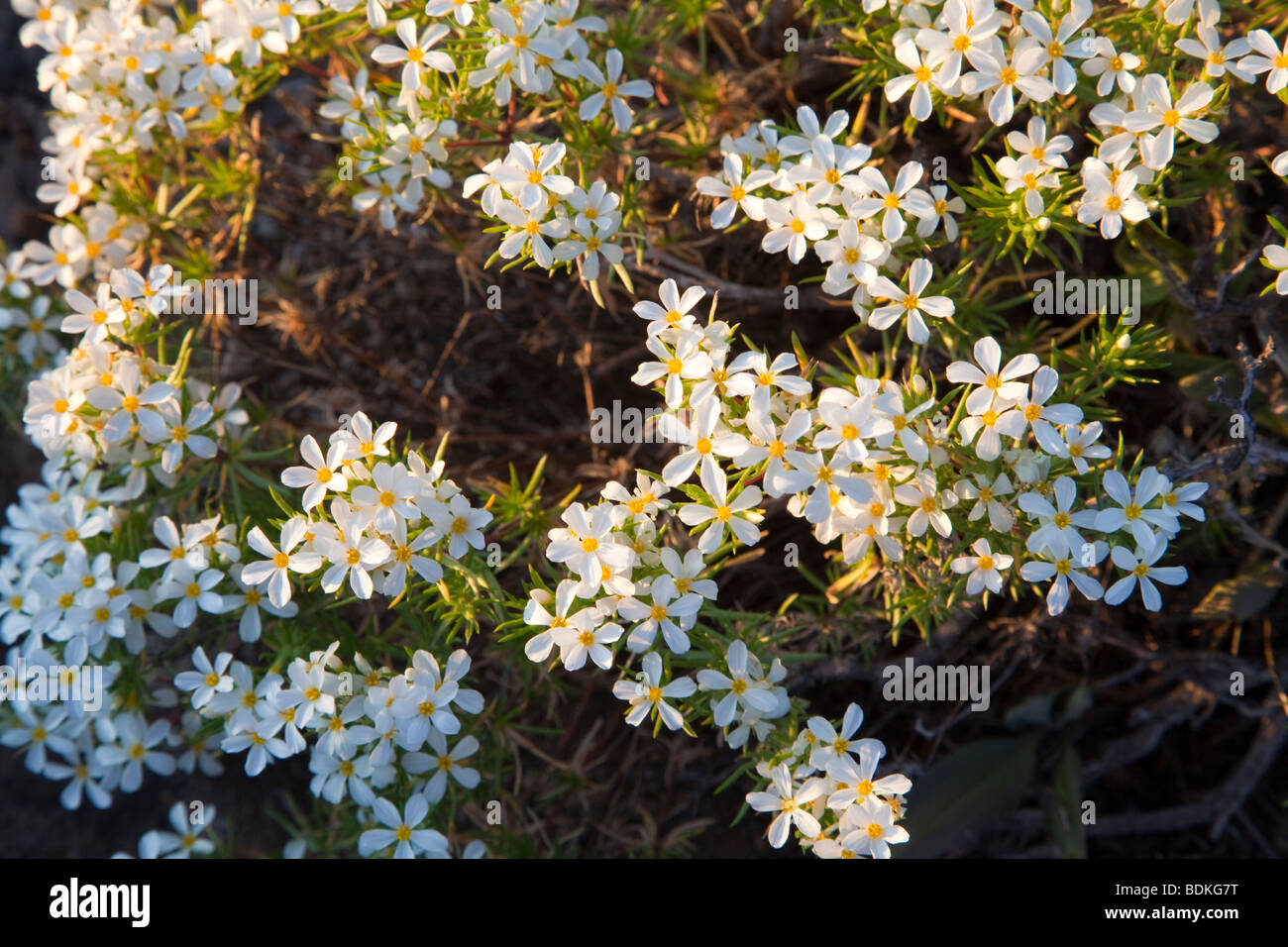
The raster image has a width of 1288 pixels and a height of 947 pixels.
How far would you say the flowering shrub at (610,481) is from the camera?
2277 millimetres

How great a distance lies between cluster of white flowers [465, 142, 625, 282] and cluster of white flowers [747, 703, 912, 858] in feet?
4.28

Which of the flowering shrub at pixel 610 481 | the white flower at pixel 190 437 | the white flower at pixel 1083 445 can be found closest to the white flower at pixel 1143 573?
the flowering shrub at pixel 610 481

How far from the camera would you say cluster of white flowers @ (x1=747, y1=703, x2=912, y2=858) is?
234 centimetres

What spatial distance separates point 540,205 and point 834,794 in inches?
61.5

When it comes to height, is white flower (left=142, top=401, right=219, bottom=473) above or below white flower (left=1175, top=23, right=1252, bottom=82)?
below

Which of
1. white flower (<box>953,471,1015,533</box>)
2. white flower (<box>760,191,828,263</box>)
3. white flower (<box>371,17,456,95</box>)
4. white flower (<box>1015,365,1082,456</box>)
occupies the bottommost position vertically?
white flower (<box>953,471,1015,533</box>)

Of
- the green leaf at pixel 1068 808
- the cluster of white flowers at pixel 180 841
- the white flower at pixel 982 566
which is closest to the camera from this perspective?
the white flower at pixel 982 566

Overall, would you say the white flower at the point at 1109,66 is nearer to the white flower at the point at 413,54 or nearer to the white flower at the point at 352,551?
the white flower at the point at 413,54

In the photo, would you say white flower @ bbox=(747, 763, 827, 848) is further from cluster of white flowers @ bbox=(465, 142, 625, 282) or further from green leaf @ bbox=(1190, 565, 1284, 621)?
green leaf @ bbox=(1190, 565, 1284, 621)

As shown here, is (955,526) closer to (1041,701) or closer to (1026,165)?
(1026,165)

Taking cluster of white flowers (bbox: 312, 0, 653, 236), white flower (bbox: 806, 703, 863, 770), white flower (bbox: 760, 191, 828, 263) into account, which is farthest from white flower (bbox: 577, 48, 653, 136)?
white flower (bbox: 806, 703, 863, 770)

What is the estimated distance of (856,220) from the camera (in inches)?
94.2

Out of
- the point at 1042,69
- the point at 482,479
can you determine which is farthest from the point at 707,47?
the point at 482,479

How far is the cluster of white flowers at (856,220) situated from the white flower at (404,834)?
5.65 feet
